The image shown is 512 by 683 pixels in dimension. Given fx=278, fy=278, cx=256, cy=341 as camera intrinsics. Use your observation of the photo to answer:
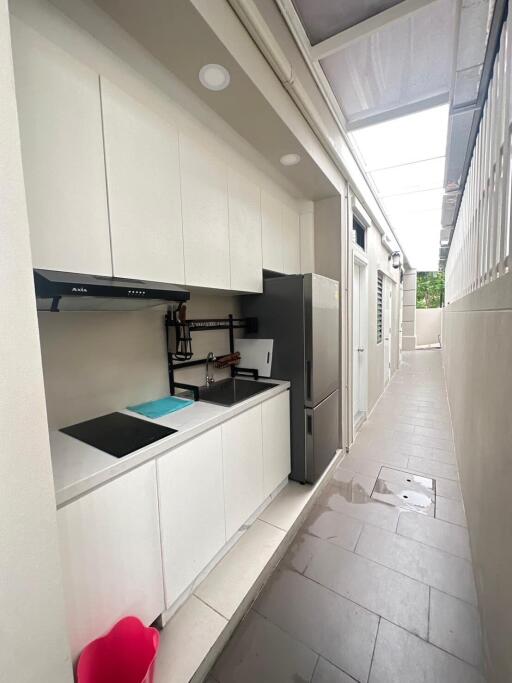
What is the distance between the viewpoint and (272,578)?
160 centimetres

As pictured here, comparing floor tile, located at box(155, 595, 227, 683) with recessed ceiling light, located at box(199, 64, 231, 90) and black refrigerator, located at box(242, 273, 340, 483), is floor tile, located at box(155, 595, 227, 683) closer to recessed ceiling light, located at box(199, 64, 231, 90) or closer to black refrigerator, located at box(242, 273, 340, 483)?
black refrigerator, located at box(242, 273, 340, 483)

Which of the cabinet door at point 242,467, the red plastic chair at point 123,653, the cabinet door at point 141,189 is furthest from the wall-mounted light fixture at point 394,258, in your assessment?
the red plastic chair at point 123,653

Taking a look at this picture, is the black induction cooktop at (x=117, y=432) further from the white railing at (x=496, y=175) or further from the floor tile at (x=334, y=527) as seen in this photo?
the white railing at (x=496, y=175)

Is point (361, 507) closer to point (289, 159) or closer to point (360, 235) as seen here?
point (289, 159)

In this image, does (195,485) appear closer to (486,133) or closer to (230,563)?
(230,563)

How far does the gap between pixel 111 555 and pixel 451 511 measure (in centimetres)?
235

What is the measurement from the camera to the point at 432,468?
A: 8.96ft

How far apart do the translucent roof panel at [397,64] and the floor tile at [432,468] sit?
3105mm

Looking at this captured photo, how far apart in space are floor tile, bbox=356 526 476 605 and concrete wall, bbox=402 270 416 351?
1122 centimetres

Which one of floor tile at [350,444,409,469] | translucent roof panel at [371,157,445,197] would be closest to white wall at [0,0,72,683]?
floor tile at [350,444,409,469]

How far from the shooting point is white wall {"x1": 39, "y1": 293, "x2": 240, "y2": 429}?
1.37 m

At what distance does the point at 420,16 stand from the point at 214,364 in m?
2.45

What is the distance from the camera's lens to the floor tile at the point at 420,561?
1.53 m

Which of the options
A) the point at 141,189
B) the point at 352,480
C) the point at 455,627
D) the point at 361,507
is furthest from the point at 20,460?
the point at 352,480
